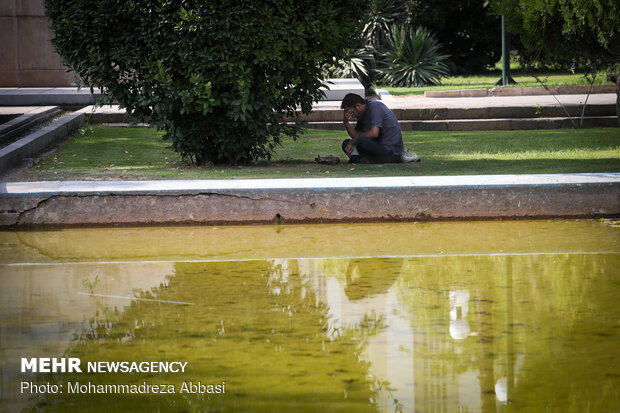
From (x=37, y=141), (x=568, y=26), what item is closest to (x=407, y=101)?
(x=568, y=26)

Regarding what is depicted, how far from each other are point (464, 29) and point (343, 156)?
20198 mm

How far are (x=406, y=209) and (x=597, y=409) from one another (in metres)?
4.04

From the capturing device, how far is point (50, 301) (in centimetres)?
466

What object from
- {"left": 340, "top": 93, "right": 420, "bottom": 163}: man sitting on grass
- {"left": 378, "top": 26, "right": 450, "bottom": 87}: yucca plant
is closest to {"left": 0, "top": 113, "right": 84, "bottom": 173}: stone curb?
{"left": 340, "top": 93, "right": 420, "bottom": 163}: man sitting on grass

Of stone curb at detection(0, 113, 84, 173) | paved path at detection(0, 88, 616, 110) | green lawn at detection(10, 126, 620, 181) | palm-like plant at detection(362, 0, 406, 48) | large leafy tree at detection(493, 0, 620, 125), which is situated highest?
palm-like plant at detection(362, 0, 406, 48)

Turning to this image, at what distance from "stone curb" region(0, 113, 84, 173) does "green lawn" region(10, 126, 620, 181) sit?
0.81 ft

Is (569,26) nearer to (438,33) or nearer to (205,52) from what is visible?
(205,52)

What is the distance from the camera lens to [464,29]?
2895 centimetres

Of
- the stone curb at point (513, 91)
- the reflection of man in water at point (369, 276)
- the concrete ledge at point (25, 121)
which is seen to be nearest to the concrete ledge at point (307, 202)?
the reflection of man in water at point (369, 276)

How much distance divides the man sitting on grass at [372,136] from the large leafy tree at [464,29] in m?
18.5

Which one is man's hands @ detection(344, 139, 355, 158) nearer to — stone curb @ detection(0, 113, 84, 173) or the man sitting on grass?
the man sitting on grass

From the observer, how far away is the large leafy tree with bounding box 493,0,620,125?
401 inches

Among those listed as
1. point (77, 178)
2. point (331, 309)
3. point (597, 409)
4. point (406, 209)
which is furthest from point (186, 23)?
point (597, 409)

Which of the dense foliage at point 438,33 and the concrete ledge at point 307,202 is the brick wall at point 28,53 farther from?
the concrete ledge at point 307,202
